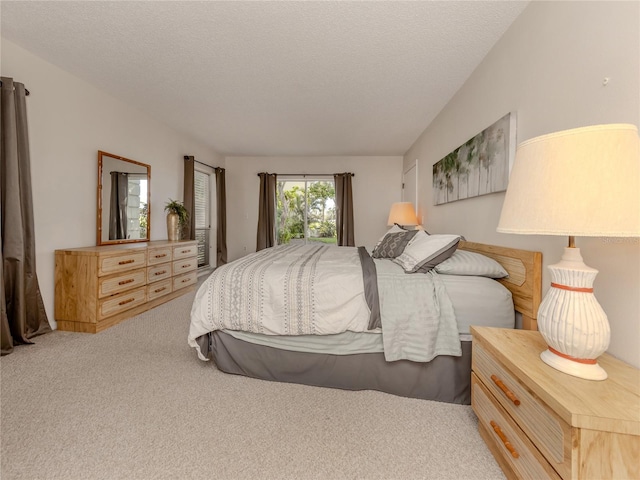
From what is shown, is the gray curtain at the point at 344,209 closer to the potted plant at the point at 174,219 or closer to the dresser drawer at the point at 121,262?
the potted plant at the point at 174,219

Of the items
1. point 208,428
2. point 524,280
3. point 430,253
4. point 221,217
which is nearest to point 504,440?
point 524,280

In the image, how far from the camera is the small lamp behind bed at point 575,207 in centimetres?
77

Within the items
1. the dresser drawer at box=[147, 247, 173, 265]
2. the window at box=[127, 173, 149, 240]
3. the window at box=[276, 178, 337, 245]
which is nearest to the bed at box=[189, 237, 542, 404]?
the dresser drawer at box=[147, 247, 173, 265]

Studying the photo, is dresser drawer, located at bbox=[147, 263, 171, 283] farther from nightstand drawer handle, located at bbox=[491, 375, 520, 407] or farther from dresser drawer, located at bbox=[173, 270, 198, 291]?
nightstand drawer handle, located at bbox=[491, 375, 520, 407]

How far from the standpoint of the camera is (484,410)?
1.23 meters

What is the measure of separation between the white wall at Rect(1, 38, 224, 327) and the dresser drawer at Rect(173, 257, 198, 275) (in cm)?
94

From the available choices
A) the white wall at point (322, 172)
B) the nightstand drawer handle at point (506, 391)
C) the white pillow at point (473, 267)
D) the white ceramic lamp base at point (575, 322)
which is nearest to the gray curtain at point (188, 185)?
the white wall at point (322, 172)

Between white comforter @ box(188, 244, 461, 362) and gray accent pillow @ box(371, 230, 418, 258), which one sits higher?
gray accent pillow @ box(371, 230, 418, 258)

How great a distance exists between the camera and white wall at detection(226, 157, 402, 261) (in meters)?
5.54

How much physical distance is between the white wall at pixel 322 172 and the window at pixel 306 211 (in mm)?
323

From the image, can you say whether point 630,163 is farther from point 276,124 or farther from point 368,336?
point 276,124

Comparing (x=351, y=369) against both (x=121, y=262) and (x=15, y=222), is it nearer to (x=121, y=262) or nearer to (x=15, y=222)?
(x=121, y=262)

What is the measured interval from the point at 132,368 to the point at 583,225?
257 centimetres

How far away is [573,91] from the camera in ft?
4.42
